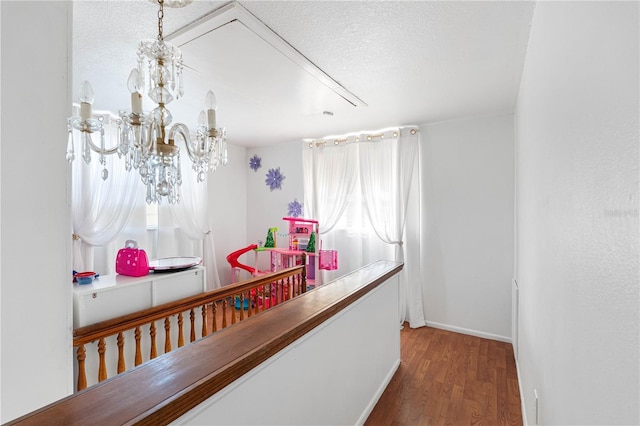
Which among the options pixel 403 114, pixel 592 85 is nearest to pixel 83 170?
pixel 403 114

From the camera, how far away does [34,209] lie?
112 centimetres

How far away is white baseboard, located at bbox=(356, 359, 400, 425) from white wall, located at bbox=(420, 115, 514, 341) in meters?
1.17

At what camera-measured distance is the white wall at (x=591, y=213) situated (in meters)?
0.46

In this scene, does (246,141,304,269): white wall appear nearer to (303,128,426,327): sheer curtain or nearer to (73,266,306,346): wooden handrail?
(303,128,426,327): sheer curtain

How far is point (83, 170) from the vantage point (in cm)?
291

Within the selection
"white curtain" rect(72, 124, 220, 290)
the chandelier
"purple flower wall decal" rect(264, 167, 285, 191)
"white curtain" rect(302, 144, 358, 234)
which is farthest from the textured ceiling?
"purple flower wall decal" rect(264, 167, 285, 191)

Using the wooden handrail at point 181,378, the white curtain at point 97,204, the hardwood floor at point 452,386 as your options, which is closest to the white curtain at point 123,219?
the white curtain at point 97,204

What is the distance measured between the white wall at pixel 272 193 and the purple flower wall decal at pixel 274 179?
1.9 inches

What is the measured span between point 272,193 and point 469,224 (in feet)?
9.30

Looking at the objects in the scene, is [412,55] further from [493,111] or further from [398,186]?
[398,186]

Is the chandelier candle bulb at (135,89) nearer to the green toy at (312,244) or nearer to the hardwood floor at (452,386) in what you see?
the hardwood floor at (452,386)

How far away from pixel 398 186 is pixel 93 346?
3090 millimetres

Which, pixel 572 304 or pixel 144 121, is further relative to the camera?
pixel 144 121

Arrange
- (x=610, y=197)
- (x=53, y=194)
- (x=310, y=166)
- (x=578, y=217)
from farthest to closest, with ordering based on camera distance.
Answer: (x=310, y=166)
(x=53, y=194)
(x=578, y=217)
(x=610, y=197)
